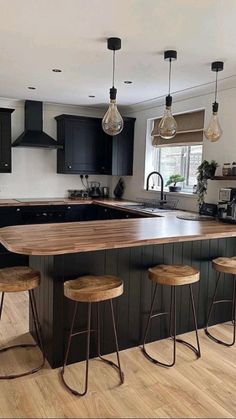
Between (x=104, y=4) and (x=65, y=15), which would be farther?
(x=65, y=15)

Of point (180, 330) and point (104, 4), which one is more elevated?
point (104, 4)

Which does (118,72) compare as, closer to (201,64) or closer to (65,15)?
(201,64)

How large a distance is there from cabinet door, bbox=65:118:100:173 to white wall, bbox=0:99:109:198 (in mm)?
359

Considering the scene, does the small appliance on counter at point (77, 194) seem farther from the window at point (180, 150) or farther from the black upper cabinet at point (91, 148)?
the window at point (180, 150)

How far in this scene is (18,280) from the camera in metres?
2.26

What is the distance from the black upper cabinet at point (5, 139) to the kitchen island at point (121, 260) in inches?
91.6

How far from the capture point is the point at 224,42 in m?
2.62

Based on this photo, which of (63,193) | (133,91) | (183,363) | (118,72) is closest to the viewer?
(183,363)

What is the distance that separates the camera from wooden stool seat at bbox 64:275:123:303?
207 cm

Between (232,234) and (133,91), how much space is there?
2.39m

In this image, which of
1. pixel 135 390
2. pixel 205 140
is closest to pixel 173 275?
pixel 135 390

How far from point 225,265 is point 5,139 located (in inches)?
137

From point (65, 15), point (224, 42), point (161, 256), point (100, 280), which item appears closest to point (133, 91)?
point (224, 42)

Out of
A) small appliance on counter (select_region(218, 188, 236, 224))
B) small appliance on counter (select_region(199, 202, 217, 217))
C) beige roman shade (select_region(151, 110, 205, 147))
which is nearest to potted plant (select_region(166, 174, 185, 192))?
beige roman shade (select_region(151, 110, 205, 147))
